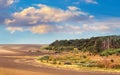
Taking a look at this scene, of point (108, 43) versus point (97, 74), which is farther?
point (108, 43)

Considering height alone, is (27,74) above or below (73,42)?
below

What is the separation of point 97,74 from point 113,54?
20386 millimetres

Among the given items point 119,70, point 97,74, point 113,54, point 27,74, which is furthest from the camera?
point 113,54

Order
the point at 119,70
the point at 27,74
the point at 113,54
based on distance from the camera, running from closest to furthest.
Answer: the point at 27,74
the point at 119,70
the point at 113,54

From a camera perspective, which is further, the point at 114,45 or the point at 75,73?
the point at 114,45

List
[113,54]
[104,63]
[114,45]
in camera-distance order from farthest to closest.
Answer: [114,45] < [113,54] < [104,63]

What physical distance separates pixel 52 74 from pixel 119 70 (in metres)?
7.70

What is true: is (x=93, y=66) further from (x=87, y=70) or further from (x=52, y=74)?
(x=52, y=74)

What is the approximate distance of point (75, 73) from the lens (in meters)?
37.2

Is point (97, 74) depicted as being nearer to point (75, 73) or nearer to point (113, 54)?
point (75, 73)

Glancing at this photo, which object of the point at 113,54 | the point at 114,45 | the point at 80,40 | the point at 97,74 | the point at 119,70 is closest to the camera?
the point at 97,74

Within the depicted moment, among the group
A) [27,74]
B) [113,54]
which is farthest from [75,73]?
[113,54]

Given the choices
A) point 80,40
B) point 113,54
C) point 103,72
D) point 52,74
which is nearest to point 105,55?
point 113,54

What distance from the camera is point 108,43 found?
237 feet
